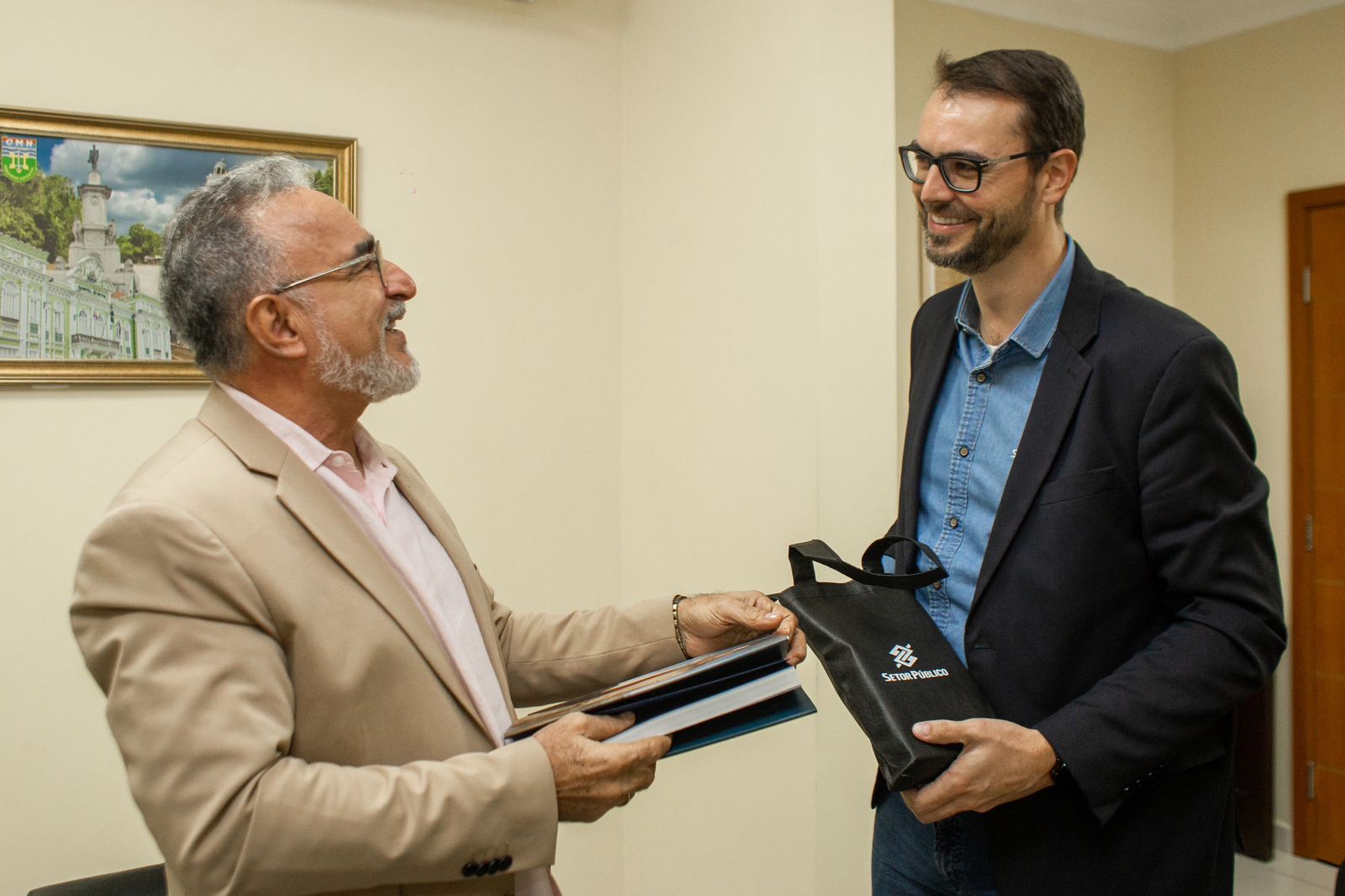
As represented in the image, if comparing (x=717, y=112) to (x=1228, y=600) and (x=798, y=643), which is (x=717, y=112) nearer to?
(x=798, y=643)

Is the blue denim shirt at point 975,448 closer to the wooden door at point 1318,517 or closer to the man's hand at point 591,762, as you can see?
the man's hand at point 591,762

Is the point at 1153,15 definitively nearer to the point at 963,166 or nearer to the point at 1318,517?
the point at 1318,517

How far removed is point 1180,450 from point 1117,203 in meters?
3.26

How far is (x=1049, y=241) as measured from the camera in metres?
1.51

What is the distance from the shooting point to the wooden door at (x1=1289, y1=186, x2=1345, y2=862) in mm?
3758

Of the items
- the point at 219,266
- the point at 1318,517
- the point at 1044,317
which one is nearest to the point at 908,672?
the point at 1044,317

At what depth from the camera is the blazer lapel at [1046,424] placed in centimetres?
137

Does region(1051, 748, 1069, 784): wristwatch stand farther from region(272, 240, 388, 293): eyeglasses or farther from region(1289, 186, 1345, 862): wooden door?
region(1289, 186, 1345, 862): wooden door

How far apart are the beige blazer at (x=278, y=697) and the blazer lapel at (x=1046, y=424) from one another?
686 mm

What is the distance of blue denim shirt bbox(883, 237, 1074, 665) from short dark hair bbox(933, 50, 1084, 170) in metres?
0.18

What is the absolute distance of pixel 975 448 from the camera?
1.52 m

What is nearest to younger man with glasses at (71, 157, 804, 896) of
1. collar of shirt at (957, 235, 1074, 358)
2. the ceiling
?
collar of shirt at (957, 235, 1074, 358)

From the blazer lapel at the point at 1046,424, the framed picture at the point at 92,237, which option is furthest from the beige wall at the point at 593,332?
the blazer lapel at the point at 1046,424

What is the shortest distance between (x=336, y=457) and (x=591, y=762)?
53 cm
